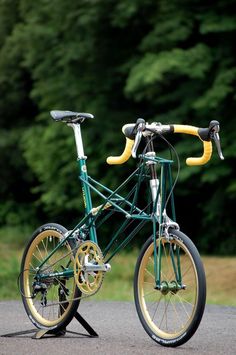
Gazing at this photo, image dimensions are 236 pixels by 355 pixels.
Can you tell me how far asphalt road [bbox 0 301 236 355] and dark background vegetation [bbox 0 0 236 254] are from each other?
12.2 metres

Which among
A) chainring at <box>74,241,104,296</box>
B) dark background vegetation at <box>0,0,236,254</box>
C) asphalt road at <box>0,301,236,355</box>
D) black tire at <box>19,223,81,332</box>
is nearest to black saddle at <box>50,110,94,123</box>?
black tire at <box>19,223,81,332</box>

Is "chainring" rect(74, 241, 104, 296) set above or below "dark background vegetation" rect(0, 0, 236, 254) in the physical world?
below

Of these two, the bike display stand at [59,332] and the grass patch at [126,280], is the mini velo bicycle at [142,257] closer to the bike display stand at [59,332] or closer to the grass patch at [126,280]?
the bike display stand at [59,332]

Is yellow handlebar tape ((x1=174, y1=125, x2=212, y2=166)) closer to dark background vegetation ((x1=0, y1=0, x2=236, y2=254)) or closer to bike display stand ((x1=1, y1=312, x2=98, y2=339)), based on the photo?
bike display stand ((x1=1, y1=312, x2=98, y2=339))

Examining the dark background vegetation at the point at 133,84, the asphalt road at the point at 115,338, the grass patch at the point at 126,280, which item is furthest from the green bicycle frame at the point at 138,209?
the dark background vegetation at the point at 133,84

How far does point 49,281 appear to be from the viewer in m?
7.69

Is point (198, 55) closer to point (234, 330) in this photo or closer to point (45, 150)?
point (45, 150)

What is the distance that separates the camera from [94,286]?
7.12 m

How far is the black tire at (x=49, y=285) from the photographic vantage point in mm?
7422

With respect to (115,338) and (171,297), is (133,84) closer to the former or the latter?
(115,338)

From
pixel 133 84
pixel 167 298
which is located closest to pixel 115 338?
pixel 167 298

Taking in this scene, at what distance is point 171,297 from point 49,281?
1.16 meters

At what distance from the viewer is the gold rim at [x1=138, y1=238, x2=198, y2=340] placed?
6559mm

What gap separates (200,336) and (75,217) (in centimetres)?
2076
